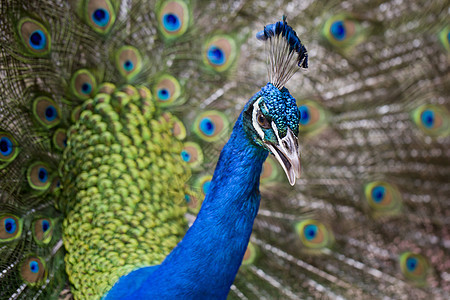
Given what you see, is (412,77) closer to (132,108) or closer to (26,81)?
(132,108)

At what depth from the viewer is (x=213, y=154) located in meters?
1.51

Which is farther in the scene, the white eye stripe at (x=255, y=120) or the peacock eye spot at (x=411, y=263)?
the peacock eye spot at (x=411, y=263)

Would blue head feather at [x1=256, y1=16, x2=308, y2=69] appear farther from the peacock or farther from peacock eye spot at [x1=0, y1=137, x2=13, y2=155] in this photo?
peacock eye spot at [x1=0, y1=137, x2=13, y2=155]

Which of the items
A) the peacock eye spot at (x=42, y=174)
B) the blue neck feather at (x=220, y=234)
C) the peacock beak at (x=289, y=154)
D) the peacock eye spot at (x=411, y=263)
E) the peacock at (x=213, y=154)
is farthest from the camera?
the peacock eye spot at (x=411, y=263)

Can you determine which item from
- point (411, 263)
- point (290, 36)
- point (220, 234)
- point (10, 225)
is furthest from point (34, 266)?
point (411, 263)

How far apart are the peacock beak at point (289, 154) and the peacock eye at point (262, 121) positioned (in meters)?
0.03

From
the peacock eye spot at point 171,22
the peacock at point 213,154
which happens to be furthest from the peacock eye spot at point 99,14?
the peacock eye spot at point 171,22

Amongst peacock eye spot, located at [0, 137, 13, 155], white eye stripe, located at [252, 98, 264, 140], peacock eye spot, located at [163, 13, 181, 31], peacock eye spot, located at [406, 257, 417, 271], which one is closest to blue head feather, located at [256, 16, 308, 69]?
white eye stripe, located at [252, 98, 264, 140]

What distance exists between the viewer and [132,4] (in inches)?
55.9

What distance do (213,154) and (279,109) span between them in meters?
0.69

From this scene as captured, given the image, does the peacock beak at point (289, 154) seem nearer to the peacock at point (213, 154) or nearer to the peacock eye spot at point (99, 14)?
the peacock at point (213, 154)

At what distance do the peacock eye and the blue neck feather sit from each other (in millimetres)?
70

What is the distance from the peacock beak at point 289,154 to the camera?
81 cm

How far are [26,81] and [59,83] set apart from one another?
0.40ft
